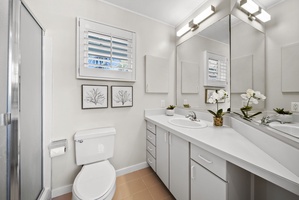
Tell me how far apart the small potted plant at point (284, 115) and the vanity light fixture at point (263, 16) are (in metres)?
0.59

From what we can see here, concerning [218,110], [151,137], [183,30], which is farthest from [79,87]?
[183,30]

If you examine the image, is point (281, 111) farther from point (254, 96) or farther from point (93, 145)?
point (93, 145)

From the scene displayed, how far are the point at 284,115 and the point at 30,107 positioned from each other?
189 centimetres

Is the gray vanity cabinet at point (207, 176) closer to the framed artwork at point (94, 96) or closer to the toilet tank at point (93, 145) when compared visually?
the toilet tank at point (93, 145)

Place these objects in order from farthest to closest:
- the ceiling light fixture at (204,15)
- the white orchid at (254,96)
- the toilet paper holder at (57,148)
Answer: the ceiling light fixture at (204,15) < the toilet paper holder at (57,148) < the white orchid at (254,96)

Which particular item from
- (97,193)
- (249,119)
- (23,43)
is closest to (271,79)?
(249,119)

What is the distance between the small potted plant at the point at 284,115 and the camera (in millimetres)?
637

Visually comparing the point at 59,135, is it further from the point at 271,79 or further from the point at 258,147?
the point at 271,79

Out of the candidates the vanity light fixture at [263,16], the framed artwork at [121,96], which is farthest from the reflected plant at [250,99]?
the framed artwork at [121,96]

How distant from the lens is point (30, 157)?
1023mm

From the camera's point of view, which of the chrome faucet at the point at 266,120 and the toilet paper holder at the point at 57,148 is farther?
the toilet paper holder at the point at 57,148

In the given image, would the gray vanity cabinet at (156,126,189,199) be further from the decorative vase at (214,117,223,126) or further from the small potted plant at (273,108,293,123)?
the small potted plant at (273,108,293,123)

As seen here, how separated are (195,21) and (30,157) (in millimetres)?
2448

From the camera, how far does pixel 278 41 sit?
0.68 metres
